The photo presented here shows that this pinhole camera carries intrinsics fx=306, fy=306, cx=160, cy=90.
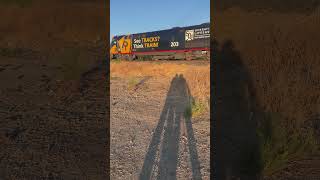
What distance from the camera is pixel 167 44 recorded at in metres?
32.8

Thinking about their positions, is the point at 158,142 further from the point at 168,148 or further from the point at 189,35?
the point at 189,35

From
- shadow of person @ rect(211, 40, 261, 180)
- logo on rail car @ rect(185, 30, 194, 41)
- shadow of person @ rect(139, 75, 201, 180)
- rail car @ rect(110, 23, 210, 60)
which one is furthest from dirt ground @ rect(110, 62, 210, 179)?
logo on rail car @ rect(185, 30, 194, 41)

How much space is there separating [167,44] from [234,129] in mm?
27606

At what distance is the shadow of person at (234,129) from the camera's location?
14.0 feet

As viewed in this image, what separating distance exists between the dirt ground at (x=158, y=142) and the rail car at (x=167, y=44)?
1975 centimetres

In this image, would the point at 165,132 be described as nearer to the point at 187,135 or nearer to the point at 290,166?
the point at 187,135

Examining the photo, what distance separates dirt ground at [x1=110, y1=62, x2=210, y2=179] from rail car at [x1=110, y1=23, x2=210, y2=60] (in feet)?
64.8

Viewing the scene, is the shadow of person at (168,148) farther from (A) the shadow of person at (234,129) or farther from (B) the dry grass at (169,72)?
(B) the dry grass at (169,72)

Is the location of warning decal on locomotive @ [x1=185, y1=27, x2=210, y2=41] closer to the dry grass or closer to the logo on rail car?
the logo on rail car
